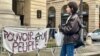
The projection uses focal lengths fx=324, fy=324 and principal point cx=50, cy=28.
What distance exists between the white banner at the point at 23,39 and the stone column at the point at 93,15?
35.7m

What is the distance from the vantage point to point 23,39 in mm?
11164

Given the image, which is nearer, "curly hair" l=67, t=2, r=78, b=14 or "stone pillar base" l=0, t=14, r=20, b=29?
"curly hair" l=67, t=2, r=78, b=14

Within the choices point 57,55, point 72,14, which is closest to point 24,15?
point 57,55

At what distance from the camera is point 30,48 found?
11.5 meters

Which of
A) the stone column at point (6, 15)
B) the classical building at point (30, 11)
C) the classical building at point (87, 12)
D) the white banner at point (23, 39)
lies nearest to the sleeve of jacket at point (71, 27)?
the white banner at point (23, 39)

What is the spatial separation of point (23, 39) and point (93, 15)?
37.3 metres

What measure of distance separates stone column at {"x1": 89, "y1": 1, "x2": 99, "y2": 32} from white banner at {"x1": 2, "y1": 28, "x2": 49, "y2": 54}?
3571cm

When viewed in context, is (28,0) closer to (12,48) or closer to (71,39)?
(12,48)

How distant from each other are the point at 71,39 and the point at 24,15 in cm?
2345

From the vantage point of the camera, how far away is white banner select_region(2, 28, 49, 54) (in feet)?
35.3

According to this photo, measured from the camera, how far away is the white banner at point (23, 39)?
10.8 meters

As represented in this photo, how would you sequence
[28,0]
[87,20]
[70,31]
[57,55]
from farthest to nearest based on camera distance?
[87,20] < [28,0] < [57,55] < [70,31]

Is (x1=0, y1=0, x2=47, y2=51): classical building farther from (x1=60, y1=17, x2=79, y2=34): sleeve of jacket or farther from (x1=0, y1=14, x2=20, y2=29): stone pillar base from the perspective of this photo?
(x1=60, y1=17, x2=79, y2=34): sleeve of jacket

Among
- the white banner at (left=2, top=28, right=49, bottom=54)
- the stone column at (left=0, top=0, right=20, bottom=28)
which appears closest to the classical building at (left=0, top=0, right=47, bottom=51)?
the stone column at (left=0, top=0, right=20, bottom=28)
